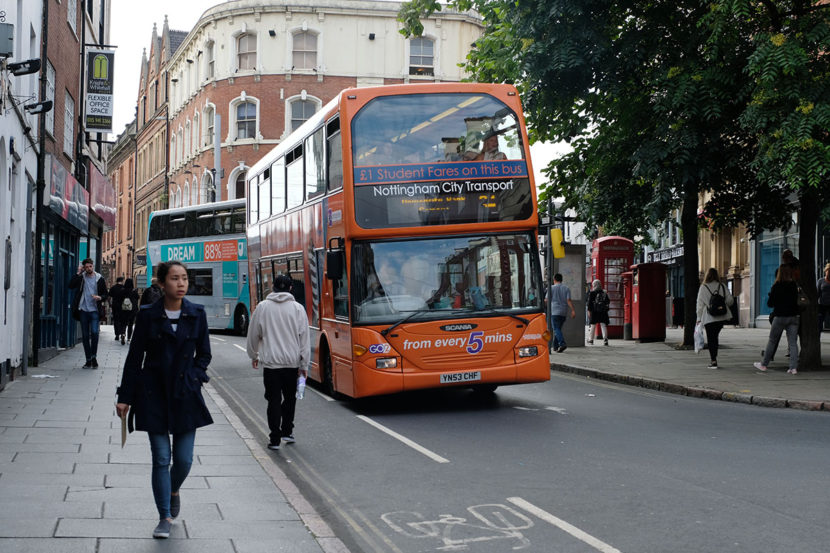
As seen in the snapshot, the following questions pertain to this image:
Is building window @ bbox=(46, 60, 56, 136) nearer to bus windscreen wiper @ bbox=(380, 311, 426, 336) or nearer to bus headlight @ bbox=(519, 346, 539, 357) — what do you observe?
bus windscreen wiper @ bbox=(380, 311, 426, 336)

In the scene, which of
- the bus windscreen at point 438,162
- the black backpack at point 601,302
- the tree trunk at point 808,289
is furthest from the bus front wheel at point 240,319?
the bus windscreen at point 438,162

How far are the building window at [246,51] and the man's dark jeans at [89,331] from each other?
39.0m

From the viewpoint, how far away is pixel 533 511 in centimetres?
699

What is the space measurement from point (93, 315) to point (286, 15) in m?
39.4

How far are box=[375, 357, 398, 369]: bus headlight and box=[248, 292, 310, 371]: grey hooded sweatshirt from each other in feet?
7.64

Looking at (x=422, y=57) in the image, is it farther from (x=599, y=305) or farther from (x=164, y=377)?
(x=164, y=377)

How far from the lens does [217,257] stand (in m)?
33.8

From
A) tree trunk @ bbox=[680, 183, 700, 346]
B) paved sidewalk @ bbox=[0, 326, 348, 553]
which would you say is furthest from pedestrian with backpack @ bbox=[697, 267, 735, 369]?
paved sidewalk @ bbox=[0, 326, 348, 553]

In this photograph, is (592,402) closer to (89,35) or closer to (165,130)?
(89,35)

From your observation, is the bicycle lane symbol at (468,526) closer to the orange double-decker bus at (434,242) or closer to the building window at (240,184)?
the orange double-decker bus at (434,242)

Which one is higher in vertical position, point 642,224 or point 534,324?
point 642,224

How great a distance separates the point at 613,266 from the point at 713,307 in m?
12.9

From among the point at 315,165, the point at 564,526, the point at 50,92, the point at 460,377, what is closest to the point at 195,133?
the point at 50,92

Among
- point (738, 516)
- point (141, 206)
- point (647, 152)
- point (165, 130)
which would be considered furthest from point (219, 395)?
point (141, 206)
